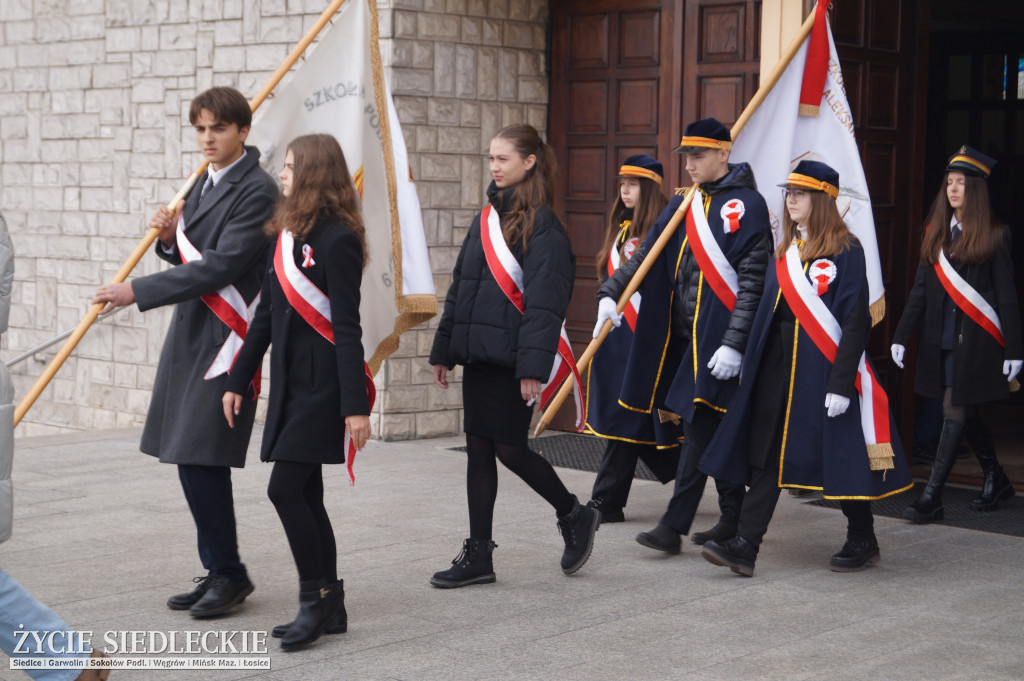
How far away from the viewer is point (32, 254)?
11.0 metres

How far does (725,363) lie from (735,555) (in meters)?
0.78

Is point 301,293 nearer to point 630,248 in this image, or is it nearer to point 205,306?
point 205,306

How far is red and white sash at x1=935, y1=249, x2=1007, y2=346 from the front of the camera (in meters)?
6.92

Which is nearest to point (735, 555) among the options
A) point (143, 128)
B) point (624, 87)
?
→ point (624, 87)

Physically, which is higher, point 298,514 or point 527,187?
point 527,187

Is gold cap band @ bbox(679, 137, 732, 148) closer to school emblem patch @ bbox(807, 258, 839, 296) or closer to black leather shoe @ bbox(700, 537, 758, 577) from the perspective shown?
school emblem patch @ bbox(807, 258, 839, 296)

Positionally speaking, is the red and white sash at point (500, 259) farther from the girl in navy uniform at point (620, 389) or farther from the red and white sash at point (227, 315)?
the girl in navy uniform at point (620, 389)

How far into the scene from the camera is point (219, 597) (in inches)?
189

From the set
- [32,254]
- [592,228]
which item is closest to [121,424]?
[32,254]

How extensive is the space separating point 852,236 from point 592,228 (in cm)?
369

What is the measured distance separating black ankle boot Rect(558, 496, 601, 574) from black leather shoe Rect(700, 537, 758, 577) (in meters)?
0.45

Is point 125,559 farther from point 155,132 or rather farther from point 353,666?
point 155,132

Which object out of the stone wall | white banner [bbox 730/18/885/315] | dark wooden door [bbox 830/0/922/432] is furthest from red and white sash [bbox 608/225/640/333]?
the stone wall

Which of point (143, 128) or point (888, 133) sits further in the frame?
point (143, 128)
